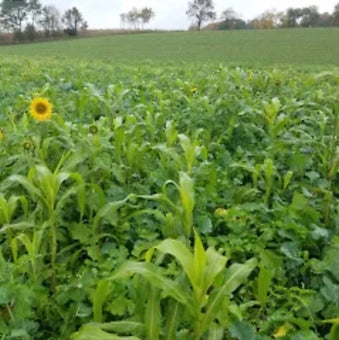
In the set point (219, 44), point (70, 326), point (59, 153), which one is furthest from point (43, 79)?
point (219, 44)

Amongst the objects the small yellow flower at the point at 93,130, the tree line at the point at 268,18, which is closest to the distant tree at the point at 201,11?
the tree line at the point at 268,18

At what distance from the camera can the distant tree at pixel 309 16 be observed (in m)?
63.7

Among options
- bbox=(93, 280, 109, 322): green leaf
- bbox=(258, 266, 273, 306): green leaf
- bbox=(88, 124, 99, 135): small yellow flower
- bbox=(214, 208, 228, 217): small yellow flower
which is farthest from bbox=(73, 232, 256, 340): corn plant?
bbox=(88, 124, 99, 135): small yellow flower

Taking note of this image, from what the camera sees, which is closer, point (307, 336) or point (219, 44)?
point (307, 336)

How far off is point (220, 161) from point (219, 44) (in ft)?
117

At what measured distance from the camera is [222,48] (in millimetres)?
34094

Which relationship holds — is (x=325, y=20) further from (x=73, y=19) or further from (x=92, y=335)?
(x=92, y=335)

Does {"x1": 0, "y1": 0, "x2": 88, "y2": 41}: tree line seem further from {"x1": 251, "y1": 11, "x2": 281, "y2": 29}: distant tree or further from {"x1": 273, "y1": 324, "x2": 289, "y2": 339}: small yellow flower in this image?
{"x1": 273, "y1": 324, "x2": 289, "y2": 339}: small yellow flower

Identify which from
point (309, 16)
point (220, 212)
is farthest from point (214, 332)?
point (309, 16)

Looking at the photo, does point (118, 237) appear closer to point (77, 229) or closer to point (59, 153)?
point (77, 229)

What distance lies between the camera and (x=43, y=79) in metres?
7.03

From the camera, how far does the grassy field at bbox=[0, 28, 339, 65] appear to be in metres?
28.0

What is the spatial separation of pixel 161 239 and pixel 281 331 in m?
0.72

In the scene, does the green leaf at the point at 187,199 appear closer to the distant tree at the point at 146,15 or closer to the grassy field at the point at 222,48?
the grassy field at the point at 222,48
